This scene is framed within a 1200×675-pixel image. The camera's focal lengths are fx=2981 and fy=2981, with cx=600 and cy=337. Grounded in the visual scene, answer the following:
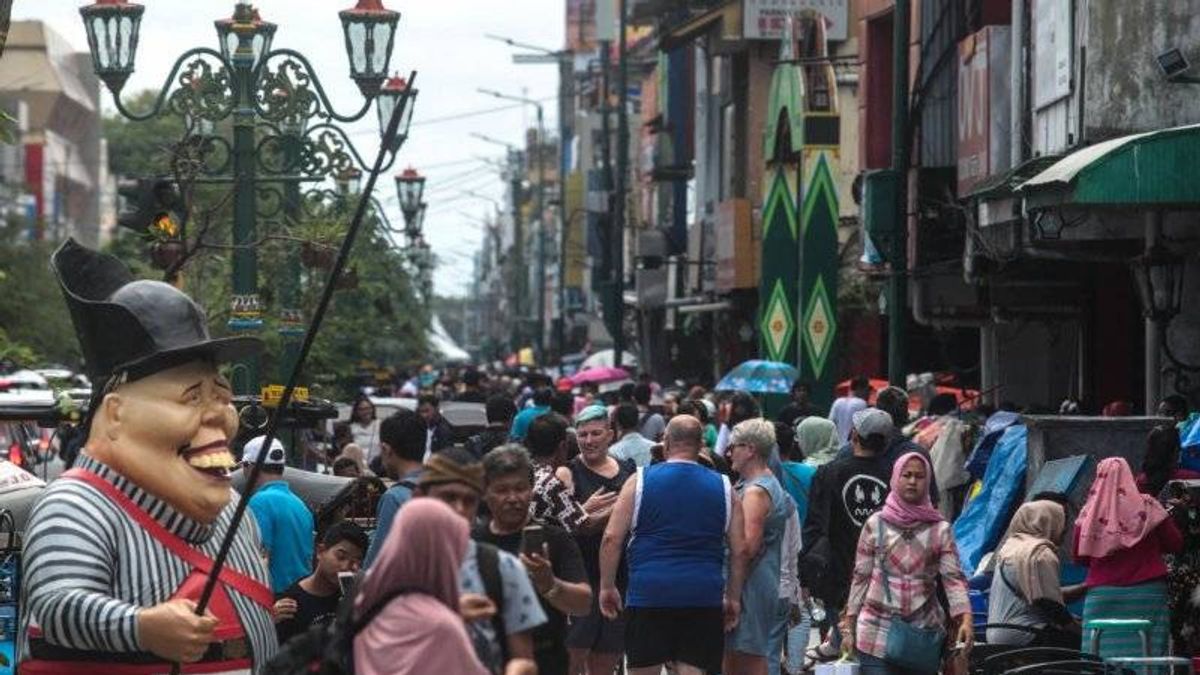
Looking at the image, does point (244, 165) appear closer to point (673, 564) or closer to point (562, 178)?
point (673, 564)

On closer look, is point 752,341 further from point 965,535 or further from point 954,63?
point 965,535

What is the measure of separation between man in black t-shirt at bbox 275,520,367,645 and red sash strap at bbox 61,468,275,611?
91.1 inches

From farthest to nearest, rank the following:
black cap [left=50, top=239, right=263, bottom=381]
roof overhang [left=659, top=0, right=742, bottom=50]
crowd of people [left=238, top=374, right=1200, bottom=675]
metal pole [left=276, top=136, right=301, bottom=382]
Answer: roof overhang [left=659, top=0, right=742, bottom=50] < metal pole [left=276, top=136, right=301, bottom=382] < crowd of people [left=238, top=374, right=1200, bottom=675] < black cap [left=50, top=239, right=263, bottom=381]

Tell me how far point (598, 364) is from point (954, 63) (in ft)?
102

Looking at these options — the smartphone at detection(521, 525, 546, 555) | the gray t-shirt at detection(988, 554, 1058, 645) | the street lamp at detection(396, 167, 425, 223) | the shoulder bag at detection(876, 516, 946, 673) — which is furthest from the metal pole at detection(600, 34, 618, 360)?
the smartphone at detection(521, 525, 546, 555)

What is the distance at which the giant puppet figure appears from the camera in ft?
27.7

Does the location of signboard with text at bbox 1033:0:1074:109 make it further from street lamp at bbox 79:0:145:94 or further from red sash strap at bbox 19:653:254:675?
red sash strap at bbox 19:653:254:675

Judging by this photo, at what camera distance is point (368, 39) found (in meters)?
20.9

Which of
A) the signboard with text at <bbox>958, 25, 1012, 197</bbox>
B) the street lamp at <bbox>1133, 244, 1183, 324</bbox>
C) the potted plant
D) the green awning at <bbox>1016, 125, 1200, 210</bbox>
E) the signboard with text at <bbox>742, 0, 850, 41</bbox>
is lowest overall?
the street lamp at <bbox>1133, 244, 1183, 324</bbox>

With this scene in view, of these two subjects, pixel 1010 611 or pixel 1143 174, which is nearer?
pixel 1010 611

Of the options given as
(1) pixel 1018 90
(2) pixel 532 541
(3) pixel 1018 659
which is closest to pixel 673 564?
(3) pixel 1018 659

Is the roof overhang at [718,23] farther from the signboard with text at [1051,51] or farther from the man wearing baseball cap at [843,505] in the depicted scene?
the man wearing baseball cap at [843,505]

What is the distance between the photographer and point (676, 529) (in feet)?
43.4

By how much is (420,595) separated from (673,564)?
5936mm
